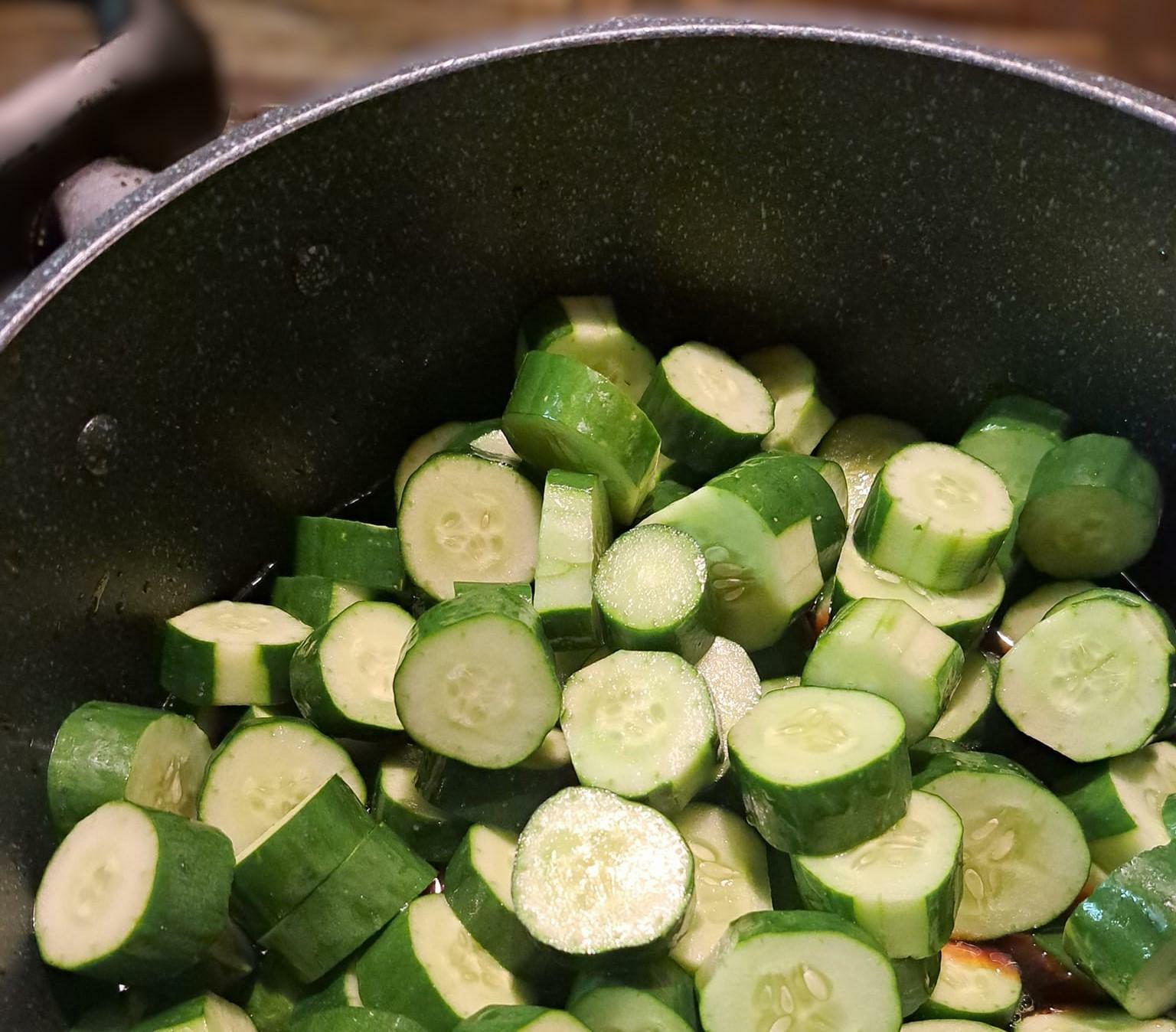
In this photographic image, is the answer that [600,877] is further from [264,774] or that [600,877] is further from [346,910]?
[264,774]

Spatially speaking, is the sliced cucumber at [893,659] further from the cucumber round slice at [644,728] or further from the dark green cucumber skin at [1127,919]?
the dark green cucumber skin at [1127,919]

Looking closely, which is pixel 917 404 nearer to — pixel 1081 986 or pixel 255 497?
pixel 1081 986

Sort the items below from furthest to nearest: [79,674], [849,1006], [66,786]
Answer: [79,674], [66,786], [849,1006]

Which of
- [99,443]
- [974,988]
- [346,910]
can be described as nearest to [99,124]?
[99,443]

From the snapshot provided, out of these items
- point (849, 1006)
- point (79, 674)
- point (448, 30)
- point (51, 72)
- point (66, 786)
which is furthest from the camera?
point (448, 30)

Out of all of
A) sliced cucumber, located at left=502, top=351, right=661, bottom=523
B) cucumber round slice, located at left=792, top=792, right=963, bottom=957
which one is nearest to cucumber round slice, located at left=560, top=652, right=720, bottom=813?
cucumber round slice, located at left=792, top=792, right=963, bottom=957

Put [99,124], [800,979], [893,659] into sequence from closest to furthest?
1. [800,979]
2. [893,659]
3. [99,124]

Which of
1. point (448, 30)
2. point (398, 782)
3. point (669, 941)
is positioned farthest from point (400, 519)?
point (448, 30)

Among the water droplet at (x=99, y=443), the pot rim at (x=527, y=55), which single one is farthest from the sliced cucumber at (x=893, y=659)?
the water droplet at (x=99, y=443)
